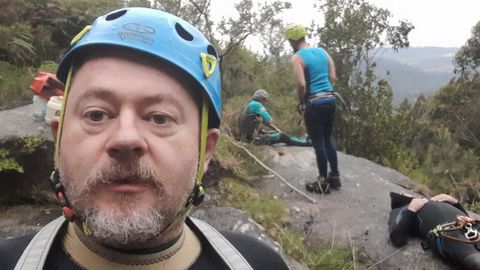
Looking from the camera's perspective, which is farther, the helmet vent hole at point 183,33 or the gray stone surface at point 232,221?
the gray stone surface at point 232,221

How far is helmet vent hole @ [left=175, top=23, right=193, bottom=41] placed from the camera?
181cm

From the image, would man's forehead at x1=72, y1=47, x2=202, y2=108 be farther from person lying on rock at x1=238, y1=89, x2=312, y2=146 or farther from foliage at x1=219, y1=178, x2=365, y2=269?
person lying on rock at x1=238, y1=89, x2=312, y2=146

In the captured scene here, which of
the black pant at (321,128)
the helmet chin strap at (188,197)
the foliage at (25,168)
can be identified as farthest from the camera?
the black pant at (321,128)

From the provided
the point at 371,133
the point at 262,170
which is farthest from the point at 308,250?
the point at 371,133

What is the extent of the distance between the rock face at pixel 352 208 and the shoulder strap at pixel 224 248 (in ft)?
12.7

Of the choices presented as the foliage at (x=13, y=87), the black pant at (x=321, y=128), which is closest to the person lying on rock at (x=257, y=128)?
the black pant at (x=321, y=128)

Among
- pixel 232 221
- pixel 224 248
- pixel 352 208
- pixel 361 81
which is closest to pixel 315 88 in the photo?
pixel 352 208

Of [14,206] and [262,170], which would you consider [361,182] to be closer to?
[262,170]

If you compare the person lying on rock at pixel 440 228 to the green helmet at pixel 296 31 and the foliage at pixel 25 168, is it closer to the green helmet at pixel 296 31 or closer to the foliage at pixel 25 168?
the green helmet at pixel 296 31

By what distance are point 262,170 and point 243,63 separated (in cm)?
643

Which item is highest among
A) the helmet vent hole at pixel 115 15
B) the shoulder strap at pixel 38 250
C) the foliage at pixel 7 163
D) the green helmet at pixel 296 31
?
the helmet vent hole at pixel 115 15

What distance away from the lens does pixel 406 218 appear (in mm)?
5422

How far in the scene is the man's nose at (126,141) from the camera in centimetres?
140

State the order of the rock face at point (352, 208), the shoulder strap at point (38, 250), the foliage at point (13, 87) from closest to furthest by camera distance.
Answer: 1. the shoulder strap at point (38, 250)
2. the rock face at point (352, 208)
3. the foliage at point (13, 87)
